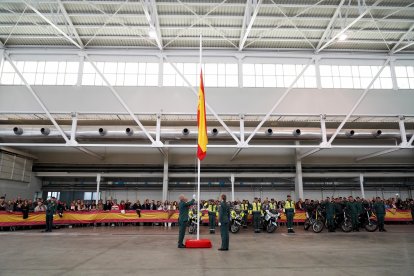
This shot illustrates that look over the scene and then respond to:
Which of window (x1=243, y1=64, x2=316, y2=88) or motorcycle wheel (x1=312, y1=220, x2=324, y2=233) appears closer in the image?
motorcycle wheel (x1=312, y1=220, x2=324, y2=233)

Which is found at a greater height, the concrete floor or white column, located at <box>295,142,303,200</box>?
white column, located at <box>295,142,303,200</box>

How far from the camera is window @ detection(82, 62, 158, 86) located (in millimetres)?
20375

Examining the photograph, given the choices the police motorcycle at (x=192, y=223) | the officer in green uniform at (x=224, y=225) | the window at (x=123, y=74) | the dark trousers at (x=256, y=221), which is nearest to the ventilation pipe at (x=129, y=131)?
the window at (x=123, y=74)

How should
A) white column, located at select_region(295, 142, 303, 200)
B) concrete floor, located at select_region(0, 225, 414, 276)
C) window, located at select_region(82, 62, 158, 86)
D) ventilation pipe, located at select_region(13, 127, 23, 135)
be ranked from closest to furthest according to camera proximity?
concrete floor, located at select_region(0, 225, 414, 276), ventilation pipe, located at select_region(13, 127, 23, 135), window, located at select_region(82, 62, 158, 86), white column, located at select_region(295, 142, 303, 200)

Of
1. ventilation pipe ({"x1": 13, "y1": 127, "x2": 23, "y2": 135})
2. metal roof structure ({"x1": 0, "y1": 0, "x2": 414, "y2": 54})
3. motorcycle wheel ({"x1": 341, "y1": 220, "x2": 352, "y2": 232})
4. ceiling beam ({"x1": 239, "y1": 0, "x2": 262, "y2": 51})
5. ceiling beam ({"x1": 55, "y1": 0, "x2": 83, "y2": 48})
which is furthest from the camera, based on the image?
ventilation pipe ({"x1": 13, "y1": 127, "x2": 23, "y2": 135})

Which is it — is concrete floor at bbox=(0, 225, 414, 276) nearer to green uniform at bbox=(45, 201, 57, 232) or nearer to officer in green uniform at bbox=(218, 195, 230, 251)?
officer in green uniform at bbox=(218, 195, 230, 251)

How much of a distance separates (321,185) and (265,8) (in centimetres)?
1544

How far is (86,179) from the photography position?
78.8ft

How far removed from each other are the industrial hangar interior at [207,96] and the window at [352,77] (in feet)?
0.29

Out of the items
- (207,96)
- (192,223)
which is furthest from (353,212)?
(207,96)

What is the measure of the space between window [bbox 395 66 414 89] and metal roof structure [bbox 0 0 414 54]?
54.0 inches

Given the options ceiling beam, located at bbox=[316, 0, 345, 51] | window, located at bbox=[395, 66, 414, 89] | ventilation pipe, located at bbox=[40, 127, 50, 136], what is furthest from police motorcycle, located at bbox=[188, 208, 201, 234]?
window, located at bbox=[395, 66, 414, 89]

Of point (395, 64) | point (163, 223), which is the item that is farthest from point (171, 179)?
point (395, 64)

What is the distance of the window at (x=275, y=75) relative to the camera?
20719mm
